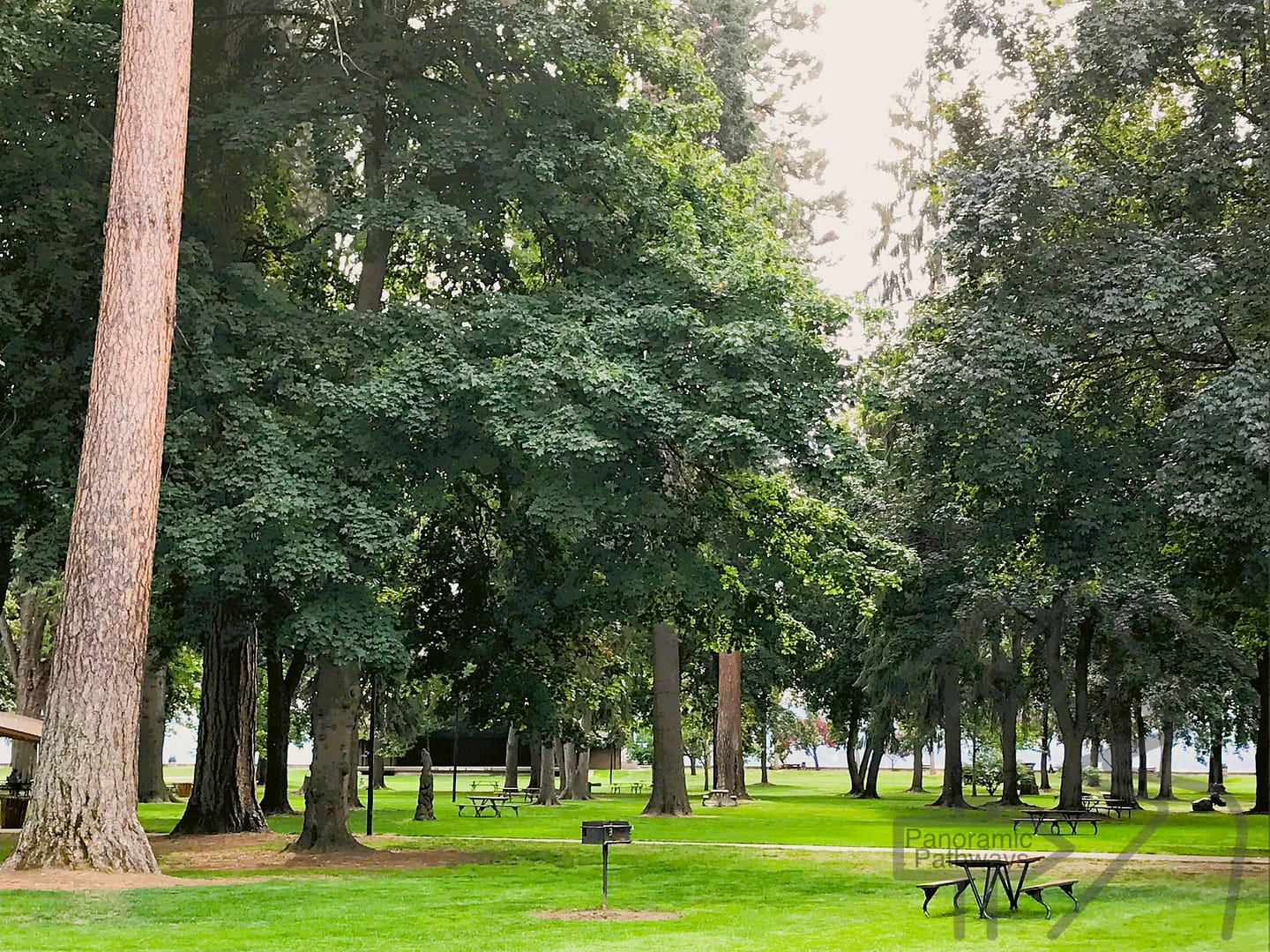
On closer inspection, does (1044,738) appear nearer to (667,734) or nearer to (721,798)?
(721,798)

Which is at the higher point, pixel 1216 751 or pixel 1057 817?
pixel 1216 751

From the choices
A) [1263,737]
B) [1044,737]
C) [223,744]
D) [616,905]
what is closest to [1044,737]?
[1044,737]

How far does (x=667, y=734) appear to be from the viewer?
3484 centimetres

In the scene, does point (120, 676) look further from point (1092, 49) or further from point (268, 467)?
point (1092, 49)

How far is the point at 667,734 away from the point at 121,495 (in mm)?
20927

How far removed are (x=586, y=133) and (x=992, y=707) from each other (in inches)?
1126

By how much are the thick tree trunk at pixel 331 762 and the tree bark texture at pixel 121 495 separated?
17.8ft

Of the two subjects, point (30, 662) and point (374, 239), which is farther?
point (30, 662)

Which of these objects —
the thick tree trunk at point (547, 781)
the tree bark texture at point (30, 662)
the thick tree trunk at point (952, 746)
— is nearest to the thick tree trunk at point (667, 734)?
the thick tree trunk at point (547, 781)

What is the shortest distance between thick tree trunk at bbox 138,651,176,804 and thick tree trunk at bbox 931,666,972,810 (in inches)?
803

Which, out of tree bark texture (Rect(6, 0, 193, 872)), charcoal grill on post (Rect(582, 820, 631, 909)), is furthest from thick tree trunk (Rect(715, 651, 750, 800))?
tree bark texture (Rect(6, 0, 193, 872))

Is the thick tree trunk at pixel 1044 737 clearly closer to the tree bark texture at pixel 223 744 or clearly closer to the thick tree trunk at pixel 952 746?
the thick tree trunk at pixel 952 746

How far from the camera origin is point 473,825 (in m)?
30.5

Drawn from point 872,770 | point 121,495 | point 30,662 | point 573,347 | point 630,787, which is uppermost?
point 573,347
